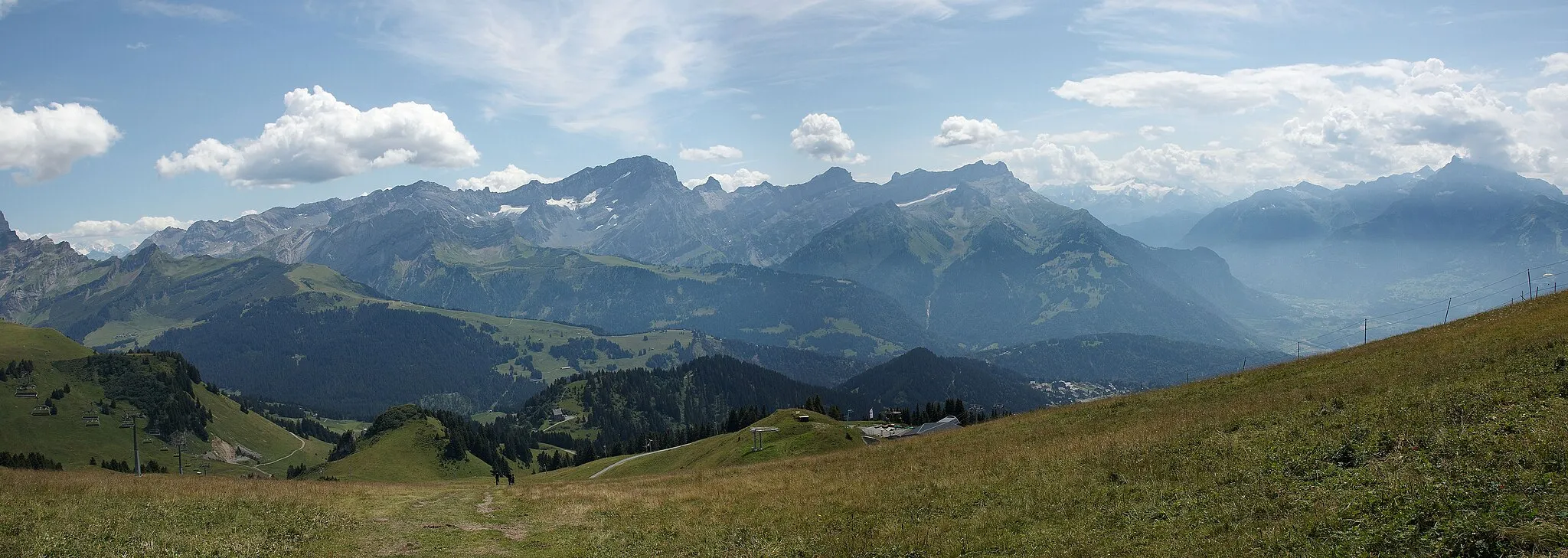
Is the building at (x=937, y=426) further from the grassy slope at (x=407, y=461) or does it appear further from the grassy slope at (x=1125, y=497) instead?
the grassy slope at (x=407, y=461)

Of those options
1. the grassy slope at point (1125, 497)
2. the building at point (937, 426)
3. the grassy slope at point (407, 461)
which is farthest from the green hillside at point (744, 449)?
the grassy slope at point (407, 461)

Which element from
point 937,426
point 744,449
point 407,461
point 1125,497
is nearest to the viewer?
point 1125,497

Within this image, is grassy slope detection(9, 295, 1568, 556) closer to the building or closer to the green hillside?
the green hillside

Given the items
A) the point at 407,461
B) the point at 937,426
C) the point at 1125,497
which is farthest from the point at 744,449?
the point at 407,461

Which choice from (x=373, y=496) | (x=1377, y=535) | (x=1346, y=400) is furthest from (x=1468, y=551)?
(x=373, y=496)

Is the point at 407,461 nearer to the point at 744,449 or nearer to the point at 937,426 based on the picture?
the point at 744,449

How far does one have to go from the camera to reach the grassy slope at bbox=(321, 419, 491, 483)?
6412 inches

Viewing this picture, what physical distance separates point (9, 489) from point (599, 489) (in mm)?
22853

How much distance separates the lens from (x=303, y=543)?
24.8 m

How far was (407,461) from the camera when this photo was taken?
174 m

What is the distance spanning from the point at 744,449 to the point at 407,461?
132268 millimetres

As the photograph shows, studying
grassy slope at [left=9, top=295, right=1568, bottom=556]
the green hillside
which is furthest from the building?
grassy slope at [left=9, top=295, right=1568, bottom=556]

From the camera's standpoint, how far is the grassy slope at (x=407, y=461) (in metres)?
163

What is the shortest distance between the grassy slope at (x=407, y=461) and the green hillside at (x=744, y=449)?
8119cm
